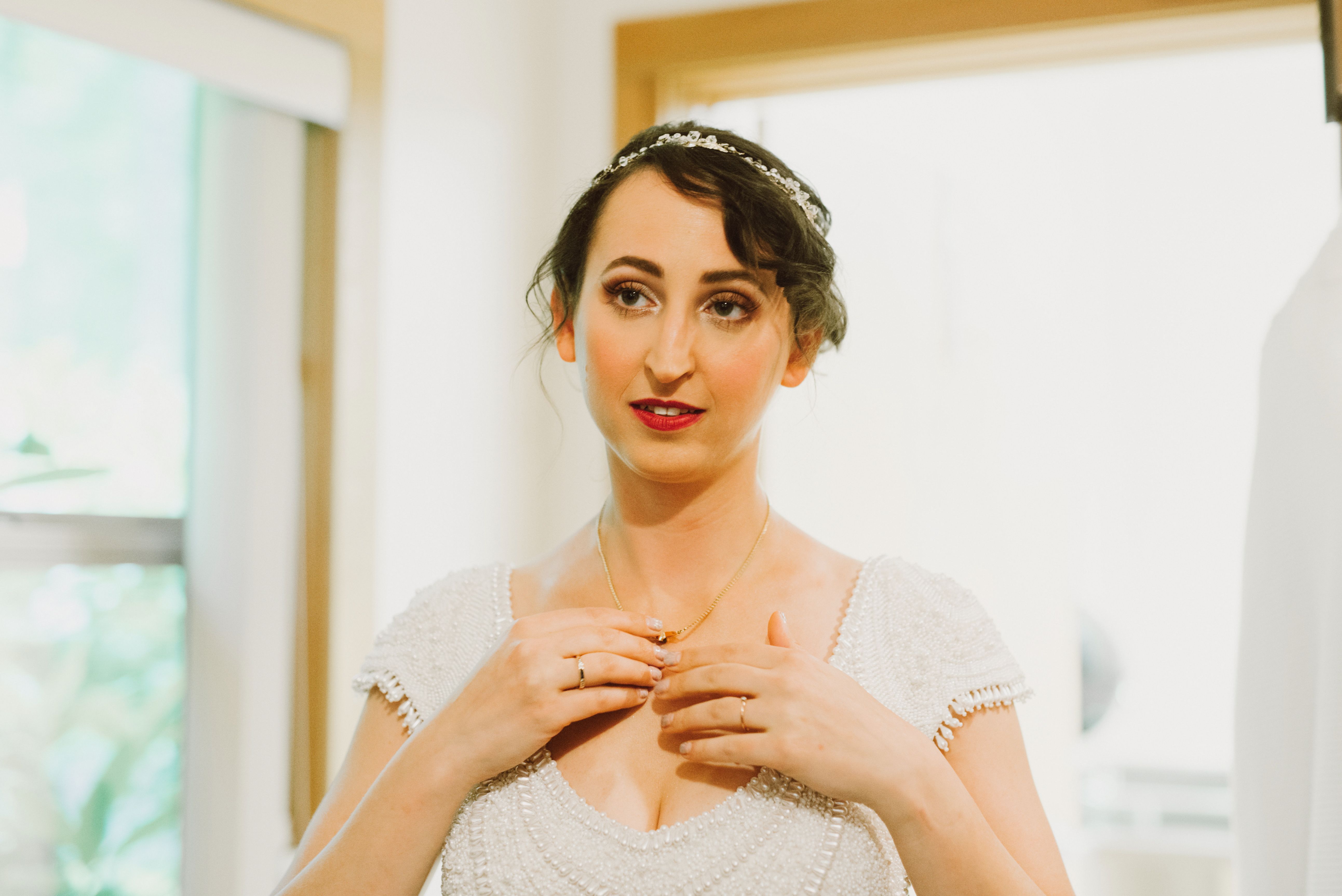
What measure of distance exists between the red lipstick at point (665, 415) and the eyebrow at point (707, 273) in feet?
0.37

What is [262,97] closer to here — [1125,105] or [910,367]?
[910,367]

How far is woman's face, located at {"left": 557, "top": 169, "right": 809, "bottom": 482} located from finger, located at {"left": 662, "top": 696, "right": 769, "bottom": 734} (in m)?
0.21

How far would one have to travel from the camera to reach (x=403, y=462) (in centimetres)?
189

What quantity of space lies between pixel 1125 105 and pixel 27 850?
7.82 feet

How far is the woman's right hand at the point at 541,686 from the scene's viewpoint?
92 centimetres

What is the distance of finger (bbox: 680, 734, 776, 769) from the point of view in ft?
2.85

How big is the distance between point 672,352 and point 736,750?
1.10 ft

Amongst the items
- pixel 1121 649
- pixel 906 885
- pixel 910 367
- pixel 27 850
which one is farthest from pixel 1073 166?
pixel 27 850

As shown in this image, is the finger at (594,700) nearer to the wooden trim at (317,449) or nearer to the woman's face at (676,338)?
the woman's face at (676,338)

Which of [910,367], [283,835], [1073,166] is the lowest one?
[283,835]

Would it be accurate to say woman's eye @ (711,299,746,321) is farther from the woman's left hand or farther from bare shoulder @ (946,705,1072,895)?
bare shoulder @ (946,705,1072,895)

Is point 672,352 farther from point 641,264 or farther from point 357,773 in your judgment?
point 357,773

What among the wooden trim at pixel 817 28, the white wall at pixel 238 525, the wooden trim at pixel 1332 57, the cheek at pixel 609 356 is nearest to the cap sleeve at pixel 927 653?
the cheek at pixel 609 356

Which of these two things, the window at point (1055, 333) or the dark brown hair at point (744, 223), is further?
the window at point (1055, 333)
